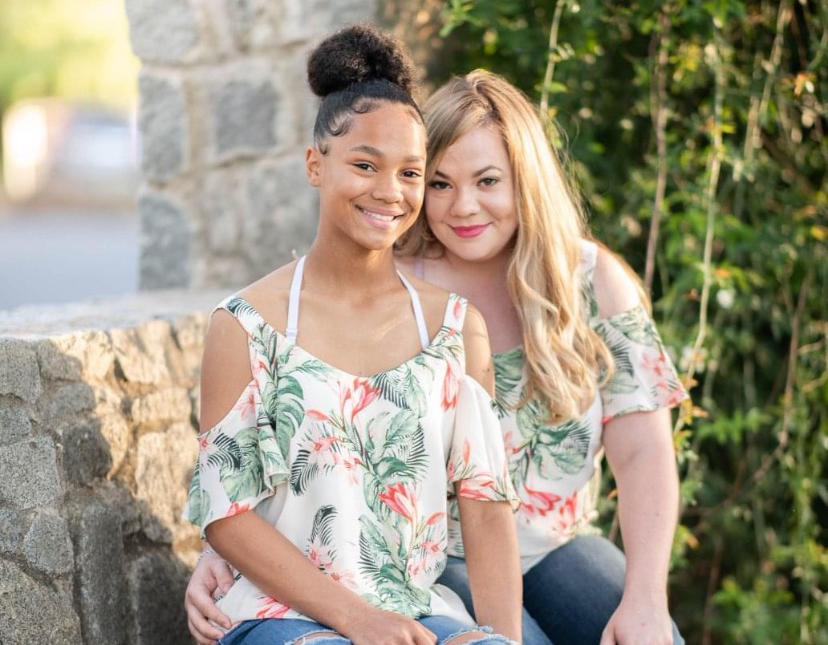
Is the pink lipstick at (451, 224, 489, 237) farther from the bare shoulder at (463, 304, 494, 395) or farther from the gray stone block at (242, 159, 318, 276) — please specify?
the gray stone block at (242, 159, 318, 276)

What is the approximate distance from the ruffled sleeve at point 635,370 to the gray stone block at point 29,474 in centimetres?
102

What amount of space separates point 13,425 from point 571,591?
1060 mm

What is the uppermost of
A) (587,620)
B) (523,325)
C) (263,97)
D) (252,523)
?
(263,97)

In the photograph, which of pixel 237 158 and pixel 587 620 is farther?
pixel 237 158

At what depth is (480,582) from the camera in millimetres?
1993

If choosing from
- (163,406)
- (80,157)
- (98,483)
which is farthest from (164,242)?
(80,157)

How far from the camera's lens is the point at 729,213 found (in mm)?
3264

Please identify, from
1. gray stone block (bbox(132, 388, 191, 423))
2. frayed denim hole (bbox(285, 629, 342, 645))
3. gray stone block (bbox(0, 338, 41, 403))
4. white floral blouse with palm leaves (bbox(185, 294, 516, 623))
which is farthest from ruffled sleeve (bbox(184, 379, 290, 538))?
gray stone block (bbox(132, 388, 191, 423))

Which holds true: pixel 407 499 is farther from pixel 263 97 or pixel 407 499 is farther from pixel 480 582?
pixel 263 97

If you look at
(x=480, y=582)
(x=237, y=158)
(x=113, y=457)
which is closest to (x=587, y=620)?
(x=480, y=582)

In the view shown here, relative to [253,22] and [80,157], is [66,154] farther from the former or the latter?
[253,22]

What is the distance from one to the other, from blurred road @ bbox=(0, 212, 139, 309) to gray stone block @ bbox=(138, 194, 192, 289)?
1.41 metres

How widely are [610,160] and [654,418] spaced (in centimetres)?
110

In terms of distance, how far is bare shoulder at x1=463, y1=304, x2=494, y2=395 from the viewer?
2062mm
